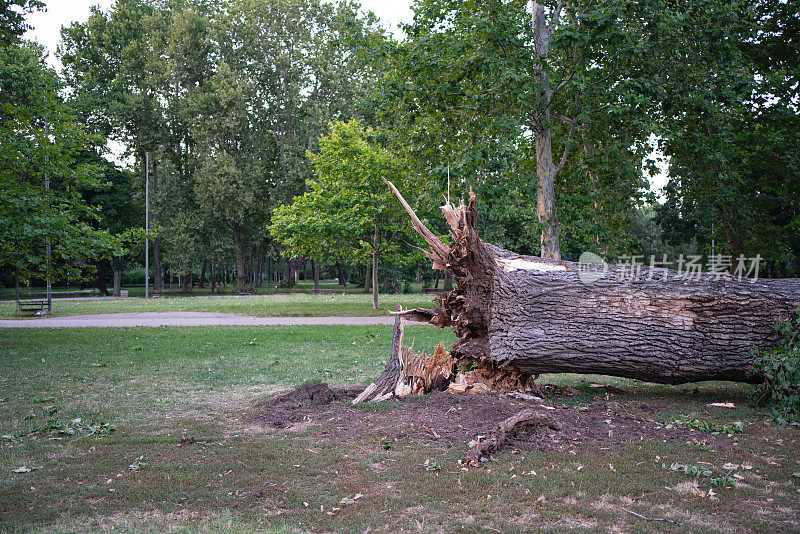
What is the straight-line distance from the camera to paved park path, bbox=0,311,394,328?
1659 cm

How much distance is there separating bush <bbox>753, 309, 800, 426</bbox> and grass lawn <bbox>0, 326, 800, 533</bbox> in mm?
242

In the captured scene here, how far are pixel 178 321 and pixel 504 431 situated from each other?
49.2 ft

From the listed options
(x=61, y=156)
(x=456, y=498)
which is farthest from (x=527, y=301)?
(x=61, y=156)

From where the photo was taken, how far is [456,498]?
385 centimetres

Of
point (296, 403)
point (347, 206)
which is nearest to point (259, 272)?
point (347, 206)

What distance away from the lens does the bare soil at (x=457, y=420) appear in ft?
16.8

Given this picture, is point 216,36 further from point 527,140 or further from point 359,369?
point 359,369

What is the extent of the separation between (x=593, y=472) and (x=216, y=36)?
134 feet

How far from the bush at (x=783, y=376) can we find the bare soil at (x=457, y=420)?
4.38 feet

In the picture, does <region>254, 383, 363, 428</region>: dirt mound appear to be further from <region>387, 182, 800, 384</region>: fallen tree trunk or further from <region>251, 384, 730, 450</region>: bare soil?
<region>387, 182, 800, 384</region>: fallen tree trunk

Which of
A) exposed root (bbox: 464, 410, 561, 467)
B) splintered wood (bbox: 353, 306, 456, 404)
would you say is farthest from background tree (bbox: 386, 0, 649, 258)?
exposed root (bbox: 464, 410, 561, 467)

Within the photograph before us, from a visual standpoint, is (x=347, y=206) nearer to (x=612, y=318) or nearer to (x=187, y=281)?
(x=612, y=318)

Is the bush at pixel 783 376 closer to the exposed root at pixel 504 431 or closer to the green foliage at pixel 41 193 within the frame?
the exposed root at pixel 504 431

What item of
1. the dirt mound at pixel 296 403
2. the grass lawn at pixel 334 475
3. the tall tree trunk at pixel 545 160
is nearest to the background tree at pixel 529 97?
the tall tree trunk at pixel 545 160
